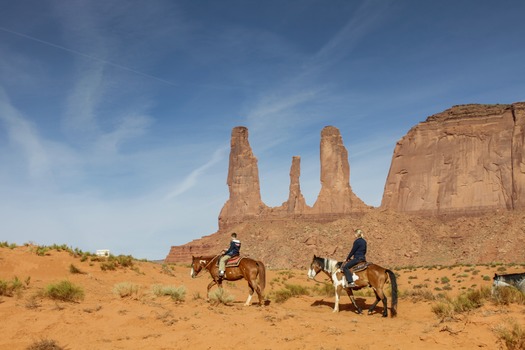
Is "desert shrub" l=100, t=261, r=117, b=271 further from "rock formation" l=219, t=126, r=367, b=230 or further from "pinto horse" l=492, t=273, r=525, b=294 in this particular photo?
"rock formation" l=219, t=126, r=367, b=230

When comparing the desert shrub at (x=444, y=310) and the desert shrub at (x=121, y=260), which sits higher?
the desert shrub at (x=121, y=260)

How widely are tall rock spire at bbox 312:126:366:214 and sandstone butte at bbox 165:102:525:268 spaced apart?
24 centimetres

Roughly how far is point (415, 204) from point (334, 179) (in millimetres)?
18884

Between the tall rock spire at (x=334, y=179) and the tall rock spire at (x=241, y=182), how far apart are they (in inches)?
702

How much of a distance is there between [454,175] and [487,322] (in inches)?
3925

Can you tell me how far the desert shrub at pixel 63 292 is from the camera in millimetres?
15430

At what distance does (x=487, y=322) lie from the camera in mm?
11031

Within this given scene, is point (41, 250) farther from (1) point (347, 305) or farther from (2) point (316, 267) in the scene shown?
(1) point (347, 305)

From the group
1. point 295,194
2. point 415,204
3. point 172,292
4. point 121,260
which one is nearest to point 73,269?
point 121,260

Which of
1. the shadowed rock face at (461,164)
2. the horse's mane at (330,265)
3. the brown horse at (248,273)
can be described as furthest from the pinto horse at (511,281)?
the shadowed rock face at (461,164)

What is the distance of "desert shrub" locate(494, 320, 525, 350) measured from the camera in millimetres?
9695

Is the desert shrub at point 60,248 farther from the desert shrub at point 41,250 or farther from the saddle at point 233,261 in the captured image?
the saddle at point 233,261

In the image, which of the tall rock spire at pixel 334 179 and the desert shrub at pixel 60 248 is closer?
the desert shrub at pixel 60 248

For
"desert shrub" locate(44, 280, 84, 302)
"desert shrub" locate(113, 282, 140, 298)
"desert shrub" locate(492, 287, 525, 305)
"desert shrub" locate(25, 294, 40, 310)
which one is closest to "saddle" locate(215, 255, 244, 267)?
"desert shrub" locate(113, 282, 140, 298)
